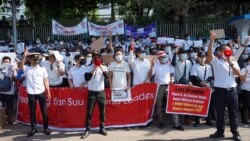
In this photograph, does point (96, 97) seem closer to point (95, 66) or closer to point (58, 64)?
point (95, 66)

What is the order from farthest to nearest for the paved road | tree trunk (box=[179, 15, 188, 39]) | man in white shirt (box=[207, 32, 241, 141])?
tree trunk (box=[179, 15, 188, 39]) → the paved road → man in white shirt (box=[207, 32, 241, 141])

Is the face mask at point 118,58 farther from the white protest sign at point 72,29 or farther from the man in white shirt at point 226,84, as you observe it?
the white protest sign at point 72,29

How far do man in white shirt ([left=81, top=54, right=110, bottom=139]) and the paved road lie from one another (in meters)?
0.35

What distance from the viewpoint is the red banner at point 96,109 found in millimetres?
11320

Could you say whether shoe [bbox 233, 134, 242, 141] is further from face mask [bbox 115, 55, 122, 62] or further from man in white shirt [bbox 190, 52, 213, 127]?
face mask [bbox 115, 55, 122, 62]

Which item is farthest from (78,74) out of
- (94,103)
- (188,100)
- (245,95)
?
(245,95)

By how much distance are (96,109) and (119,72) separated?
107cm

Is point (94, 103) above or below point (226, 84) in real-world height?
below

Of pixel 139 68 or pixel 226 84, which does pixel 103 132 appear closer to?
pixel 139 68

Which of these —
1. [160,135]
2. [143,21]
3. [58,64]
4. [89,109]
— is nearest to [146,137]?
[160,135]

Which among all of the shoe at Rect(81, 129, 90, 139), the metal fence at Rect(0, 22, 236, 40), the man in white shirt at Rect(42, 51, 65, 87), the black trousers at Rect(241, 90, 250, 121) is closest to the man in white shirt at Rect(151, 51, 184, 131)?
the shoe at Rect(81, 129, 90, 139)

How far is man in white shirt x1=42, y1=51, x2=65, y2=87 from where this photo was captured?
38.1 feet

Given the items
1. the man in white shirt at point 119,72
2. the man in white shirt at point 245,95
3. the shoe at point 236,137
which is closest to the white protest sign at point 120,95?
the man in white shirt at point 119,72

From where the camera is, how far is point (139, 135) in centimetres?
1077
